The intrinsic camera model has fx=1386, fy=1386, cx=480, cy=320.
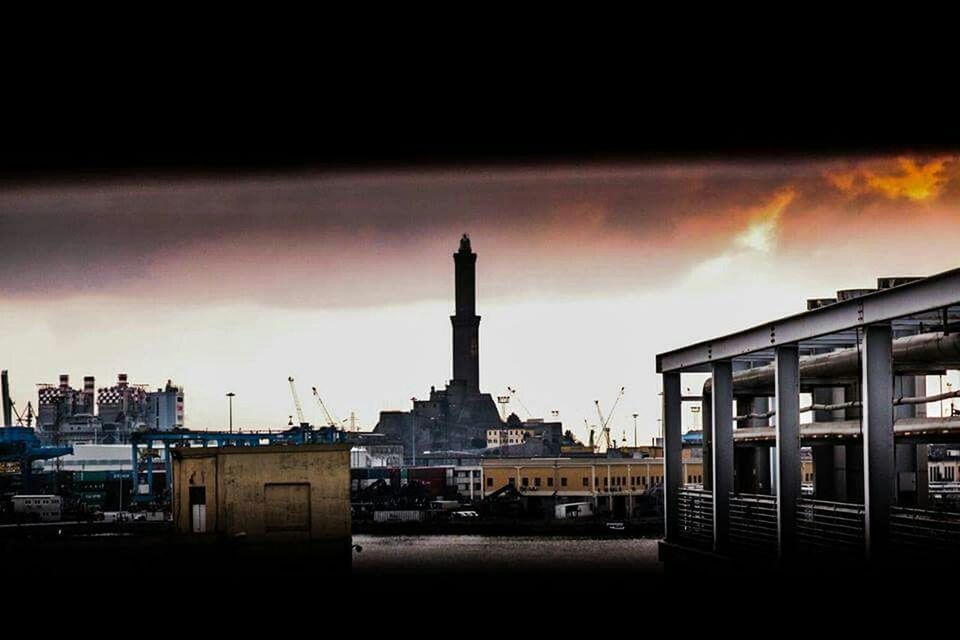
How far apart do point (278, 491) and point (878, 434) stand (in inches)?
768

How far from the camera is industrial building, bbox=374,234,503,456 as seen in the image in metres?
118

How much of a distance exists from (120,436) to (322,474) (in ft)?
308

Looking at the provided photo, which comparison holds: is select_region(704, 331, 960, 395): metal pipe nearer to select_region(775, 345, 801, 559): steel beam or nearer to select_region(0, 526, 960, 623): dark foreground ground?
select_region(775, 345, 801, 559): steel beam

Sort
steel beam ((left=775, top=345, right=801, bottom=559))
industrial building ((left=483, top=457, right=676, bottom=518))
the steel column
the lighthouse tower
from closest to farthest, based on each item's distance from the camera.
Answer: steel beam ((left=775, top=345, right=801, bottom=559)), the steel column, industrial building ((left=483, top=457, right=676, bottom=518)), the lighthouse tower

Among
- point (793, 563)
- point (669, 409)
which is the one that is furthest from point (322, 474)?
point (793, 563)

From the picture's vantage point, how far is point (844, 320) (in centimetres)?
1086

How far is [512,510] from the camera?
64.4 metres

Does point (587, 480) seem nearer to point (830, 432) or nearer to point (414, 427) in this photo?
point (414, 427)

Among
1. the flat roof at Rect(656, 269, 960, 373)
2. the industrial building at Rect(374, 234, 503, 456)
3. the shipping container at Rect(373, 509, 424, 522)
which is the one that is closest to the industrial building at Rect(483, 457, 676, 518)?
the shipping container at Rect(373, 509, 424, 522)

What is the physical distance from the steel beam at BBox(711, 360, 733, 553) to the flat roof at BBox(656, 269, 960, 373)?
42 centimetres

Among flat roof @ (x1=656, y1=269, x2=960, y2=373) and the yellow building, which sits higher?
flat roof @ (x1=656, y1=269, x2=960, y2=373)

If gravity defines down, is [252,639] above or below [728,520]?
below

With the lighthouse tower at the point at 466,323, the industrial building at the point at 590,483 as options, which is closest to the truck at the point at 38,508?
the industrial building at the point at 590,483

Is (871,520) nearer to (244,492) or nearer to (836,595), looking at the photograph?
(836,595)
